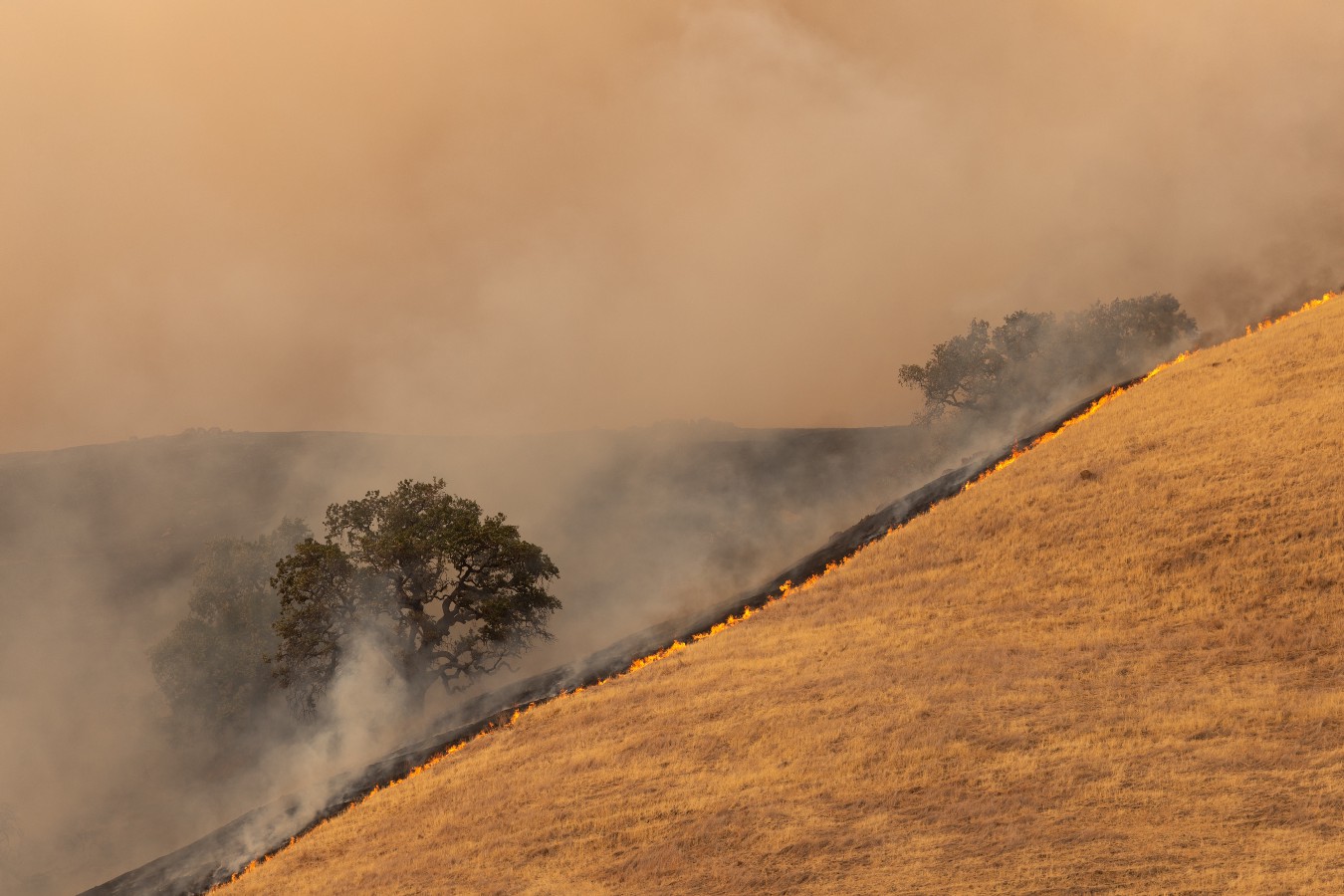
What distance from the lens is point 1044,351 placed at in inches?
3669

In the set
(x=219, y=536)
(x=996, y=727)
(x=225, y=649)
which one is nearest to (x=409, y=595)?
(x=225, y=649)

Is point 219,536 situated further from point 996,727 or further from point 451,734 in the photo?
point 996,727

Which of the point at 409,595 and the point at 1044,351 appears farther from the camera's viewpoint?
the point at 1044,351

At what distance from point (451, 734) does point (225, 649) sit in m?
43.1

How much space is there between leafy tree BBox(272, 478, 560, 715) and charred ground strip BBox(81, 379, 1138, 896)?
9.66 m

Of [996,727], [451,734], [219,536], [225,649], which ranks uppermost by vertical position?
[219,536]

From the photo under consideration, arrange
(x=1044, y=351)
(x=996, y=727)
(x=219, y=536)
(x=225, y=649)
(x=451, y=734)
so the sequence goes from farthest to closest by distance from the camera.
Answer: (x=219, y=536) < (x=1044, y=351) < (x=225, y=649) < (x=451, y=734) < (x=996, y=727)

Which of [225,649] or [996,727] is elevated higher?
[225,649]

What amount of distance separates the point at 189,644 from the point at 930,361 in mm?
60731

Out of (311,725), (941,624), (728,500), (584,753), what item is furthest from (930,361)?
(584,753)

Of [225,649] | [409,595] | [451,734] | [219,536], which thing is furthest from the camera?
[219,536]

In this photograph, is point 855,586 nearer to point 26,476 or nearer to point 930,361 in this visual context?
point 930,361

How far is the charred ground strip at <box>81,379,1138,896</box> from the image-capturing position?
128ft

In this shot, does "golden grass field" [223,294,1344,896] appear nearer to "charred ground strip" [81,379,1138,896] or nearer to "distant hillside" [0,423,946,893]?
"charred ground strip" [81,379,1138,896]
